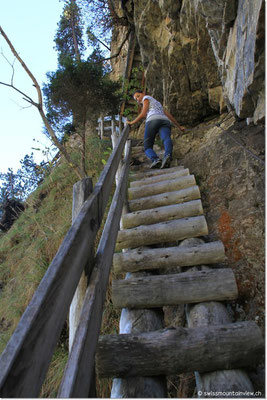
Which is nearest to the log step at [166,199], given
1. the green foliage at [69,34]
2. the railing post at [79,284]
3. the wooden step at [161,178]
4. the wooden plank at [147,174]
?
the wooden step at [161,178]

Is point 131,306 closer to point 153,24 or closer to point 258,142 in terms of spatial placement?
point 258,142

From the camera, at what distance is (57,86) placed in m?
6.40

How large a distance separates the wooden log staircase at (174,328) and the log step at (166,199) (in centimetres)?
15

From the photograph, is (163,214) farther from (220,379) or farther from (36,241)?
(36,241)

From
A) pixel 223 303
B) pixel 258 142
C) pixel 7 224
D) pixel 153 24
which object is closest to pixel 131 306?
pixel 223 303

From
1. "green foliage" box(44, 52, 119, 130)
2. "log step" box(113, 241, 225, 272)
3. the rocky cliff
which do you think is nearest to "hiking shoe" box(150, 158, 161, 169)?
the rocky cliff

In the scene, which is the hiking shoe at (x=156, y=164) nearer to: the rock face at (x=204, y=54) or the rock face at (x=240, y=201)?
the rock face at (x=240, y=201)

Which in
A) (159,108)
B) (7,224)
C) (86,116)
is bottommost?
(7,224)

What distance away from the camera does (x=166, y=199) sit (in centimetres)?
317

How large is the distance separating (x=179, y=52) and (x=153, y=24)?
4.42ft

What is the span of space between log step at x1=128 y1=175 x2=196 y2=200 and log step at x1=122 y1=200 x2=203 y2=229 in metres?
0.56

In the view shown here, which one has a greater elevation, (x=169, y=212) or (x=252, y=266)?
(x=169, y=212)

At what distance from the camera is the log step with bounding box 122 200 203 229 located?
109 inches

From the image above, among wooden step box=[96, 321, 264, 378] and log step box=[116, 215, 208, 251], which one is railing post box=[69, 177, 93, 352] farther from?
log step box=[116, 215, 208, 251]
